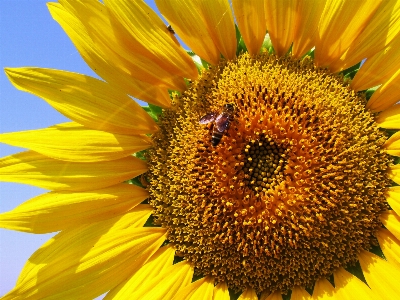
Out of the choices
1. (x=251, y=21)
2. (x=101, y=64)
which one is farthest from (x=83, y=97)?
(x=251, y=21)

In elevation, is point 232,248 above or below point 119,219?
below

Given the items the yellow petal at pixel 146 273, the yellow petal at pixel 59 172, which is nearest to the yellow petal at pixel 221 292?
the yellow petal at pixel 146 273

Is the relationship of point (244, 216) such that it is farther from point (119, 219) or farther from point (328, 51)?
point (328, 51)

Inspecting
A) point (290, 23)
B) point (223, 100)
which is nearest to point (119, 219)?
point (223, 100)

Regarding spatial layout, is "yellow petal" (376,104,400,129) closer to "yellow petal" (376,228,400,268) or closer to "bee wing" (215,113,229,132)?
"yellow petal" (376,228,400,268)

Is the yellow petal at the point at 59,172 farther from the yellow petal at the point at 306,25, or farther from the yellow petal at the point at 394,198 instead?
the yellow petal at the point at 394,198
